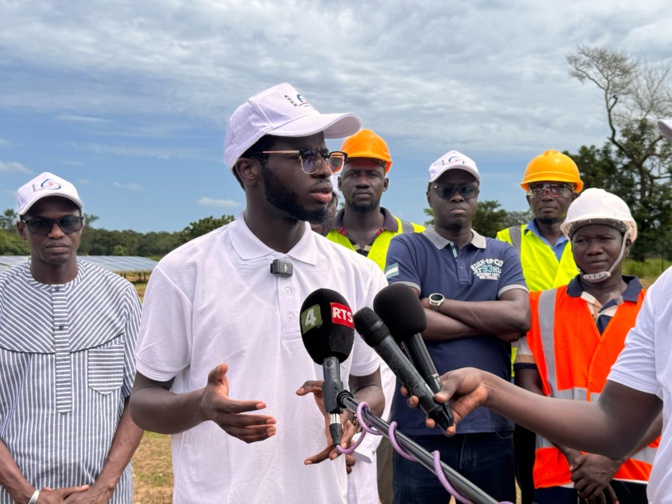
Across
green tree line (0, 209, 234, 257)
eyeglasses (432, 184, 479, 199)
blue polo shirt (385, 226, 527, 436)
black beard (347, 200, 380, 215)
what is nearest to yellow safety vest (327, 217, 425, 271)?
black beard (347, 200, 380, 215)

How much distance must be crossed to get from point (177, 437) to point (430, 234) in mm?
2516

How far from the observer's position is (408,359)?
1823 mm

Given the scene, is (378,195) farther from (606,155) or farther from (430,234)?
(606,155)

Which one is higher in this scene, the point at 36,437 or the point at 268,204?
the point at 268,204

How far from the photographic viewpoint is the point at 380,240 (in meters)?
5.79

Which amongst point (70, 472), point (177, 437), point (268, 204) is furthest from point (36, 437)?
point (268, 204)

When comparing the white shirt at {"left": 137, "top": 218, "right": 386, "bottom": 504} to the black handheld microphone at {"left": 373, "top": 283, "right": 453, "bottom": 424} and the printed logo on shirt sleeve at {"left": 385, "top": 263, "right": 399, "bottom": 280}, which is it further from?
the printed logo on shirt sleeve at {"left": 385, "top": 263, "right": 399, "bottom": 280}

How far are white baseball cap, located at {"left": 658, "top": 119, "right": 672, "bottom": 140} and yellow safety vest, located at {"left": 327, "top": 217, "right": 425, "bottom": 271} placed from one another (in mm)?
3414

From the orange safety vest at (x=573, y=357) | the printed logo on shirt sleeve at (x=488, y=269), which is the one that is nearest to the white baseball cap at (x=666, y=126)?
the orange safety vest at (x=573, y=357)

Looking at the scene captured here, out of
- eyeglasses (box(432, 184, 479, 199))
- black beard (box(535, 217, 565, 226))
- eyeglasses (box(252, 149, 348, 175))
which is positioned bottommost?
eyeglasses (box(252, 149, 348, 175))

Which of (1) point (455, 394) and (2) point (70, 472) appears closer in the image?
(1) point (455, 394)

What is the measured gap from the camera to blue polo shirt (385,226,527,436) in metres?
4.29

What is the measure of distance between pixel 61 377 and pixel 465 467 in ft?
7.74

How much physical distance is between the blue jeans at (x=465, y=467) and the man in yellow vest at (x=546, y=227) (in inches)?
61.9
